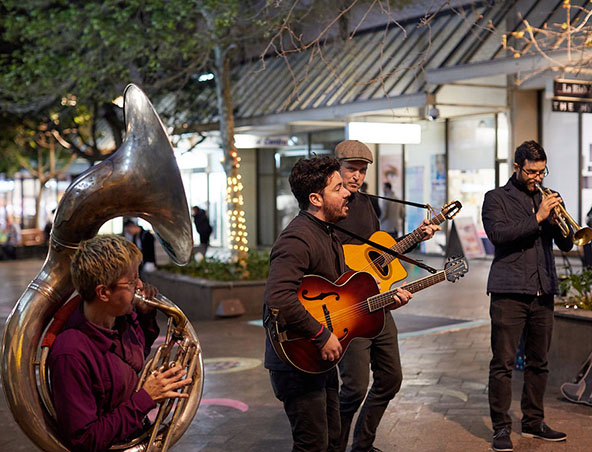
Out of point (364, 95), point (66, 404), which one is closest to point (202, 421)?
point (66, 404)

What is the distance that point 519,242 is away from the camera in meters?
5.37

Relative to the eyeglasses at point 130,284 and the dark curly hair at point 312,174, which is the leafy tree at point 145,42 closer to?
the dark curly hair at point 312,174

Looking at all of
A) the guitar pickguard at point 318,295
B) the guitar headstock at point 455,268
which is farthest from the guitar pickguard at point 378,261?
the guitar pickguard at point 318,295

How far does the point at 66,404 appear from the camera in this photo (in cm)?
271

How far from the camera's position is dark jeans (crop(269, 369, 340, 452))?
382cm

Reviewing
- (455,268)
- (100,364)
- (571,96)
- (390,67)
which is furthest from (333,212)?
(390,67)

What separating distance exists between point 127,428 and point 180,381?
0.27 m

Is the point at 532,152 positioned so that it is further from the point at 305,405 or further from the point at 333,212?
the point at 305,405

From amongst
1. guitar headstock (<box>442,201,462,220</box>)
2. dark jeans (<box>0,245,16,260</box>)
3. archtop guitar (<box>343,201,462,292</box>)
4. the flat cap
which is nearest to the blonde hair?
archtop guitar (<box>343,201,462,292</box>)

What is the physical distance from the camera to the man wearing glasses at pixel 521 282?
5.31m

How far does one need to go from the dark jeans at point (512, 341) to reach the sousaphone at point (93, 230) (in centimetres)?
275

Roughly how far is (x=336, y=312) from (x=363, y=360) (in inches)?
26.9

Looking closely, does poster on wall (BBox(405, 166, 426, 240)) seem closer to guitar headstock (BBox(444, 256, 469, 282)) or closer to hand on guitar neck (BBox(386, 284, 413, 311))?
guitar headstock (BBox(444, 256, 469, 282))

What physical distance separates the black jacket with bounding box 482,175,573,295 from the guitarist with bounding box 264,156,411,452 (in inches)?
56.8
